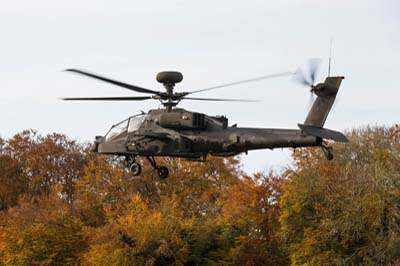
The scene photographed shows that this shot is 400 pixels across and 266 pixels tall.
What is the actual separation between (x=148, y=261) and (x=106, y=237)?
217 inches

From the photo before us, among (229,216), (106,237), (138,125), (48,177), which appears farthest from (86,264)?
(138,125)

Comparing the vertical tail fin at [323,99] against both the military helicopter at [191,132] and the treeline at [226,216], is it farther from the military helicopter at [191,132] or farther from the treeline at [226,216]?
the treeline at [226,216]

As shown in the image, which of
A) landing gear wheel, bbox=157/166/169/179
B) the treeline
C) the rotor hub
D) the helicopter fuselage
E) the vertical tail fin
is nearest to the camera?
the vertical tail fin

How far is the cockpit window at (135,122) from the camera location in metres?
36.5

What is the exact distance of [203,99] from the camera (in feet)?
113

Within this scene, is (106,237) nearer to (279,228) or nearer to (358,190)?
(279,228)

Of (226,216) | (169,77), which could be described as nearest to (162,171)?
(169,77)

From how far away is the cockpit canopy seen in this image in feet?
120

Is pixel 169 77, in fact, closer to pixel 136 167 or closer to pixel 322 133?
pixel 136 167

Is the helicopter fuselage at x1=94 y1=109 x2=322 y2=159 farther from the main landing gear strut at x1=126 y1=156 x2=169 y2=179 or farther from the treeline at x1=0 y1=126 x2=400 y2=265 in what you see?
the treeline at x1=0 y1=126 x2=400 y2=265

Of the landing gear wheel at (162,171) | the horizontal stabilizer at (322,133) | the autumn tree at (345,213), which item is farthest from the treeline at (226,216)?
the horizontal stabilizer at (322,133)

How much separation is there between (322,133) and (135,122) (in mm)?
Result: 8524

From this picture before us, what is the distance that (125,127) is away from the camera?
37188 millimetres

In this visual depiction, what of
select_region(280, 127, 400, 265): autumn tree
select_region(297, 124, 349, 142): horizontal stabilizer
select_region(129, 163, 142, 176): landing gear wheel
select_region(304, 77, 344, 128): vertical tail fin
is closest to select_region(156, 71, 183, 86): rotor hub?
select_region(129, 163, 142, 176): landing gear wheel
